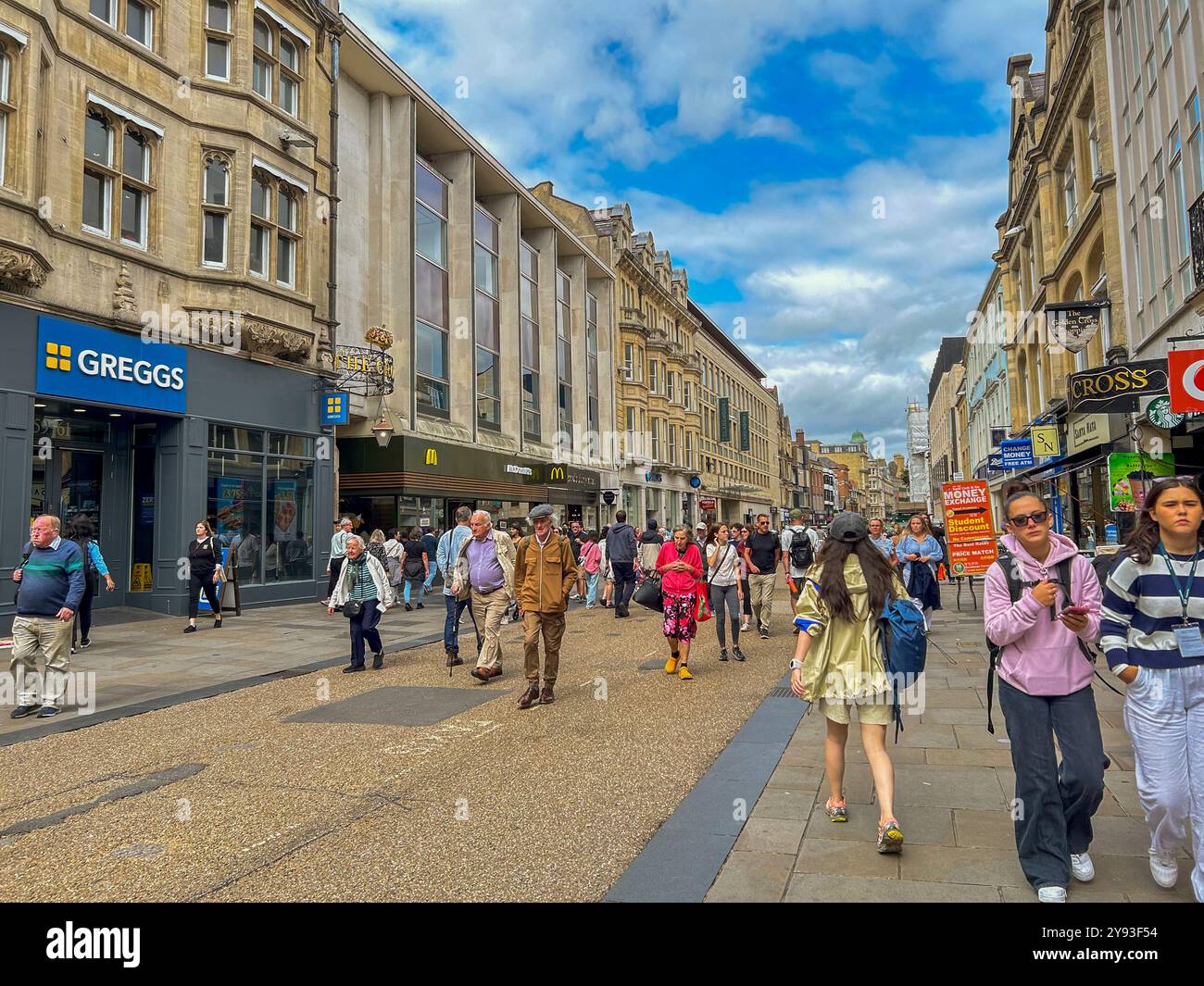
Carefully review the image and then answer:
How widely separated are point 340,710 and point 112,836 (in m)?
3.14

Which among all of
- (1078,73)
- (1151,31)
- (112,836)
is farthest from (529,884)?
(1078,73)

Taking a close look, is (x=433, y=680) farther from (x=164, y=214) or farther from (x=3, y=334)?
(x=164, y=214)

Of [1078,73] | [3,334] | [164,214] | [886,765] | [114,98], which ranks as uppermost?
[1078,73]

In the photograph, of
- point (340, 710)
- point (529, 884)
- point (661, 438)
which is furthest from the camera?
point (661, 438)

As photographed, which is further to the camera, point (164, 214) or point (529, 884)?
point (164, 214)

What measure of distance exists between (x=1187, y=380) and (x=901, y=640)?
6677mm

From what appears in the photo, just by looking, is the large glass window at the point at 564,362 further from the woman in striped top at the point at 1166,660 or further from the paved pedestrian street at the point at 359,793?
the woman in striped top at the point at 1166,660

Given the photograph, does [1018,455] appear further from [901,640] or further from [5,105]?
[5,105]

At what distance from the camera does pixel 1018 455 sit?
19953mm

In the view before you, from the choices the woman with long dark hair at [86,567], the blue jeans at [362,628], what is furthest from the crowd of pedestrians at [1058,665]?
the woman with long dark hair at [86,567]

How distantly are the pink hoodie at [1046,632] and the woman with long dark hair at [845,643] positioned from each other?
27.6 inches

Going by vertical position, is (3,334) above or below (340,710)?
above

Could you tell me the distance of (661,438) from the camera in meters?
44.6

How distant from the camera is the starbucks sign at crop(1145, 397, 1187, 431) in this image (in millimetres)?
11680
